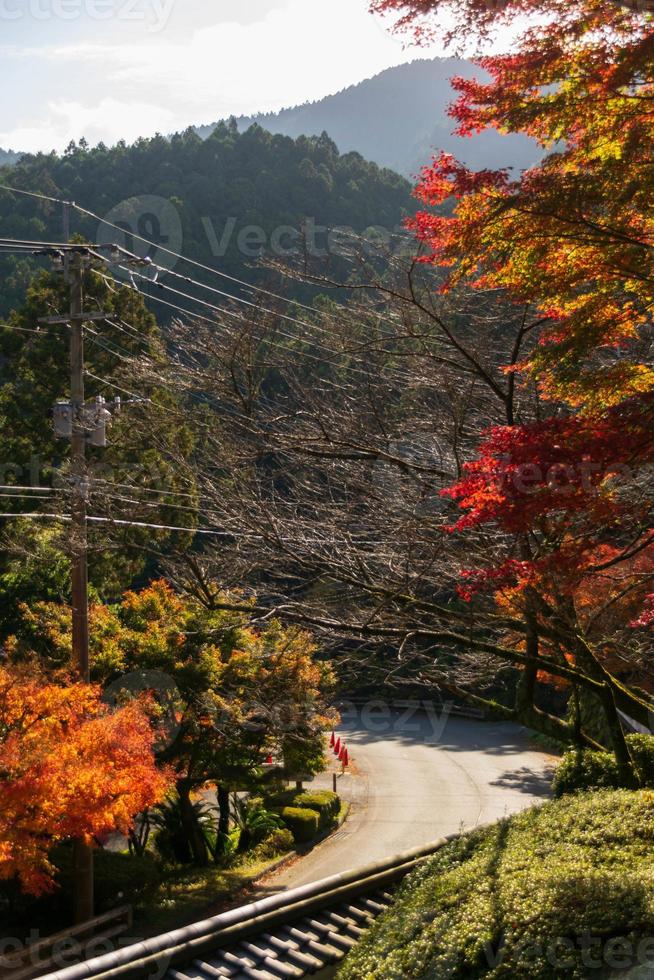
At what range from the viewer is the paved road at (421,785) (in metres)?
17.7

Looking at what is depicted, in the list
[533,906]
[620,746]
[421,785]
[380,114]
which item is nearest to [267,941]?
[533,906]

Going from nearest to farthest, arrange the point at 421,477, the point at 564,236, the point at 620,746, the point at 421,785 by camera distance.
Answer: the point at 564,236, the point at 620,746, the point at 421,477, the point at 421,785

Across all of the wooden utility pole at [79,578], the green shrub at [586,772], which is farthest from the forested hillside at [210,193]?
the green shrub at [586,772]

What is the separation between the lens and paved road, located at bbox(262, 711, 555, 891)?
58.0 feet

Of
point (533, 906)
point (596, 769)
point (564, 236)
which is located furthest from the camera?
point (596, 769)

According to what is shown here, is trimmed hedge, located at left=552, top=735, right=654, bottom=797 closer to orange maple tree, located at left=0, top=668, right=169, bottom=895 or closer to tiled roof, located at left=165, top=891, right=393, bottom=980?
tiled roof, located at left=165, top=891, right=393, bottom=980

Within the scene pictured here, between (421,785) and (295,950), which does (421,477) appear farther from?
(421,785)

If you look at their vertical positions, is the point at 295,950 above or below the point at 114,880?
above

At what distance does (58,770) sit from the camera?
33.2 feet

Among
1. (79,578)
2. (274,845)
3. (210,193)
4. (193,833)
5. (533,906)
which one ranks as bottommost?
(274,845)

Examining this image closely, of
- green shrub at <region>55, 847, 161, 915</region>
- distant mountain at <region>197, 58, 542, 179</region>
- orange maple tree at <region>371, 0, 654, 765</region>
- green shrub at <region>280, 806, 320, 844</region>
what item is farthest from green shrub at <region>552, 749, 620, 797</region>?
distant mountain at <region>197, 58, 542, 179</region>

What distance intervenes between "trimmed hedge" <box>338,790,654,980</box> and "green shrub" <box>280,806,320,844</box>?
41.7 feet

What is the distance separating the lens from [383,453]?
8766 mm

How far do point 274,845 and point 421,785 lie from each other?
17.9ft
